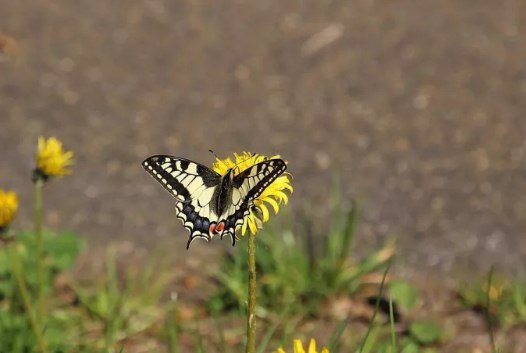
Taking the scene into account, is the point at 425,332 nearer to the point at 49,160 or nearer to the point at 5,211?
the point at 49,160

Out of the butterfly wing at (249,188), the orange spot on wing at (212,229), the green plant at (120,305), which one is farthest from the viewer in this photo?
the green plant at (120,305)

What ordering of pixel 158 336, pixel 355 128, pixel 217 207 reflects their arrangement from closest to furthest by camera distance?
pixel 217 207
pixel 158 336
pixel 355 128

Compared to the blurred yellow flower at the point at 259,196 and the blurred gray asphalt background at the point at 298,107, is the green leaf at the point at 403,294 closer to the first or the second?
the blurred gray asphalt background at the point at 298,107

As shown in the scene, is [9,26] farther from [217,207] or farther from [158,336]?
[217,207]

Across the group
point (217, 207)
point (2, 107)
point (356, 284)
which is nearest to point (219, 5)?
point (2, 107)

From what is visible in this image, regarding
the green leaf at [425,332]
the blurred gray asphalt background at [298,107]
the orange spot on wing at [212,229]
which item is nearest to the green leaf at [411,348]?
the green leaf at [425,332]

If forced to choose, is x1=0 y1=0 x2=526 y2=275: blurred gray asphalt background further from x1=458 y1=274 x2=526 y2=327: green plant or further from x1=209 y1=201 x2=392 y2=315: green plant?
x1=209 y1=201 x2=392 y2=315: green plant

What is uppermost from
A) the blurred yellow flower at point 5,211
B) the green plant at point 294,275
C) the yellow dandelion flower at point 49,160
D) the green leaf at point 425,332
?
the yellow dandelion flower at point 49,160

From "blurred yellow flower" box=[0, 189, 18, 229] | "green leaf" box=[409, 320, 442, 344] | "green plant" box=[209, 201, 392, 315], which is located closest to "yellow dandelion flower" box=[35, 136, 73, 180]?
"blurred yellow flower" box=[0, 189, 18, 229]
